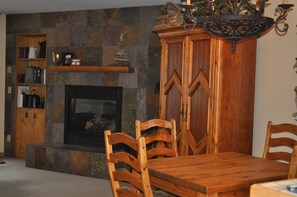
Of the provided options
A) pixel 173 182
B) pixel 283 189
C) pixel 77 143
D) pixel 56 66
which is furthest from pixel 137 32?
pixel 283 189

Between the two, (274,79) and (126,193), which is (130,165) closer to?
(126,193)

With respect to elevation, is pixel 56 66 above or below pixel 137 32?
below

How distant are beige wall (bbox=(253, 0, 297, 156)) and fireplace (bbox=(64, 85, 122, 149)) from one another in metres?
2.47

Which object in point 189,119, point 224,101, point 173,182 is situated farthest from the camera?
point 189,119

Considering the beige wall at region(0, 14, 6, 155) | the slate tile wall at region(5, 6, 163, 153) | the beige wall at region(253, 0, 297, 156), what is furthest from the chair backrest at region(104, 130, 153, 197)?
the beige wall at region(0, 14, 6, 155)

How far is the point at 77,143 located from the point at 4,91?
186 centimetres

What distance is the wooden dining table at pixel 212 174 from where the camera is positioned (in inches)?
98.0

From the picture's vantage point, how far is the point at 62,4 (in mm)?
6359

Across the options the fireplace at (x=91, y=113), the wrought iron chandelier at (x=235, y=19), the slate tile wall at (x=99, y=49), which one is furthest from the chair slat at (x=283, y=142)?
the fireplace at (x=91, y=113)

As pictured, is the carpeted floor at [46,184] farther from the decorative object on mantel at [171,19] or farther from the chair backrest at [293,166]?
the chair backrest at [293,166]

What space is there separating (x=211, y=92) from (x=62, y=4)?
120 inches

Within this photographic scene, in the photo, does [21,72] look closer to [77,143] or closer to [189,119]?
[77,143]

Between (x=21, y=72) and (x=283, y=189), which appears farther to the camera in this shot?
(x=21, y=72)

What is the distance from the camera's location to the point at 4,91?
301 inches
